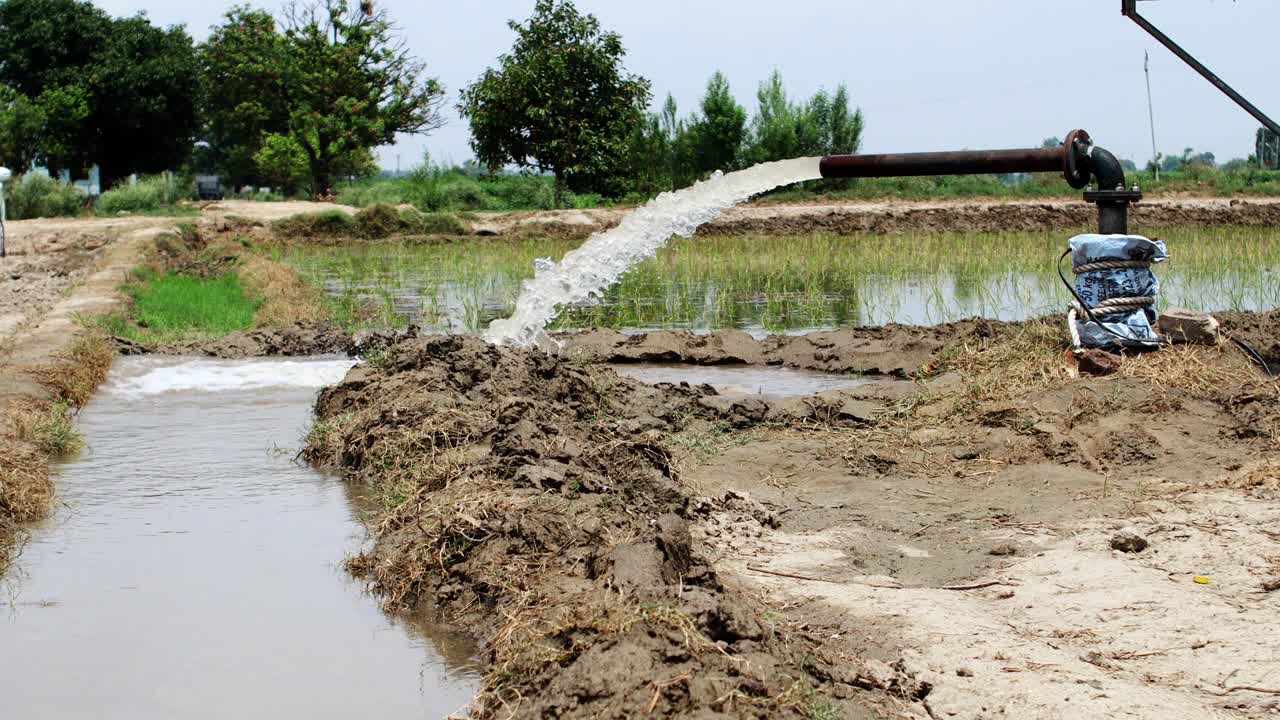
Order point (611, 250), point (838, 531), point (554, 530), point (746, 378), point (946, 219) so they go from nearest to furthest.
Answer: point (554, 530)
point (838, 531)
point (746, 378)
point (611, 250)
point (946, 219)

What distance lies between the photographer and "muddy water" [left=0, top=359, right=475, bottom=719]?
358cm

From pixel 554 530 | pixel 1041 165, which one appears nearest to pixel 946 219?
pixel 1041 165

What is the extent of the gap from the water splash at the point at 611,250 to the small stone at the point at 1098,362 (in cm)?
240

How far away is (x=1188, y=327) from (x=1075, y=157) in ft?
3.58

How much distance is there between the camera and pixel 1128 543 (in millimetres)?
4273

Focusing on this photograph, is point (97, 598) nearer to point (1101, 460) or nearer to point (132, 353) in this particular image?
point (1101, 460)

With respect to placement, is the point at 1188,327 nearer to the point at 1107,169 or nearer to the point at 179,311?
the point at 1107,169

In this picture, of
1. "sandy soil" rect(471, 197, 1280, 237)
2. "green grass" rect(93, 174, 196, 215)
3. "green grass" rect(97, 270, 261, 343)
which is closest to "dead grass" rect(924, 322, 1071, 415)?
"green grass" rect(97, 270, 261, 343)

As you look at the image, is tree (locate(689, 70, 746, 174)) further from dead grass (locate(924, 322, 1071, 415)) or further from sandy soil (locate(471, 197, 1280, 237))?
dead grass (locate(924, 322, 1071, 415))

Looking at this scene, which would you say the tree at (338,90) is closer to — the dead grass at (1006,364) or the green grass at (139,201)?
the green grass at (139,201)

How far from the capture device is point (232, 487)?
19.8 feet

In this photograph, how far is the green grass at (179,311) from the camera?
10914 millimetres

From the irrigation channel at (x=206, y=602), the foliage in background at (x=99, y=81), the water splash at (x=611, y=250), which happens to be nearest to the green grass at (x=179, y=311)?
the water splash at (x=611, y=250)

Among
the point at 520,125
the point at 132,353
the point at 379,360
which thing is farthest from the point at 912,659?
the point at 520,125
